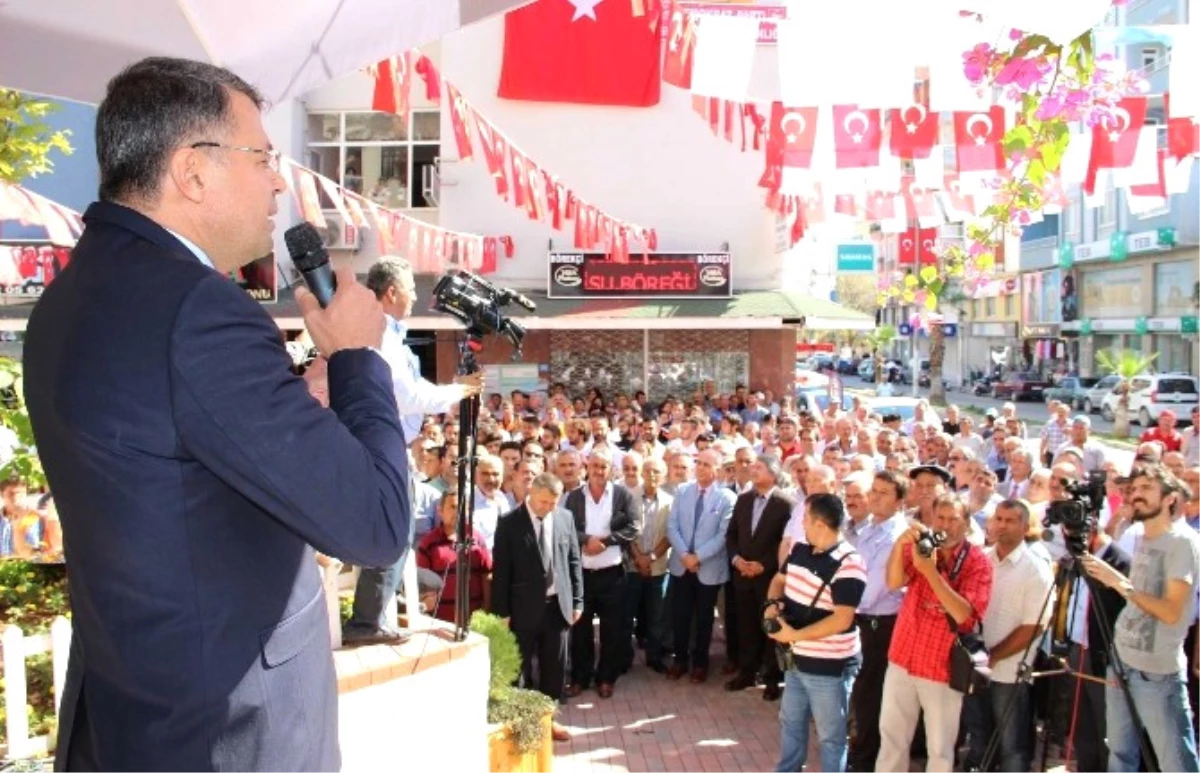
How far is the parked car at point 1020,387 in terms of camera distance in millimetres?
42500

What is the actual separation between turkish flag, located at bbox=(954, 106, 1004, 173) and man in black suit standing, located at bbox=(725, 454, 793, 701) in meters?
3.54

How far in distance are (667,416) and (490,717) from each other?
11135mm

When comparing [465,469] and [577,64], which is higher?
[577,64]

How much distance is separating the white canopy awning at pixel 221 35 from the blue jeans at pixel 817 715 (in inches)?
156

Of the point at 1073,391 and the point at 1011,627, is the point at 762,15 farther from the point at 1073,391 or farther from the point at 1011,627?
the point at 1073,391

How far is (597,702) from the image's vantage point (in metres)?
8.22

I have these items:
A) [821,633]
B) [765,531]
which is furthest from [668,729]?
[821,633]

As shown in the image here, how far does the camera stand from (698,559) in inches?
338

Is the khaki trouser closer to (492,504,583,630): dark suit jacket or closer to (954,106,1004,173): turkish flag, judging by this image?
(492,504,583,630): dark suit jacket

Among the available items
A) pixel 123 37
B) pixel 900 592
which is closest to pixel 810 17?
pixel 123 37

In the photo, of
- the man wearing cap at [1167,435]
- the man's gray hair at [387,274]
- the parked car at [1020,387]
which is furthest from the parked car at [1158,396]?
the man's gray hair at [387,274]

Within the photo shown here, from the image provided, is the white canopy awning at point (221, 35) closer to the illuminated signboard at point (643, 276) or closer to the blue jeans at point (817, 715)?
the blue jeans at point (817, 715)

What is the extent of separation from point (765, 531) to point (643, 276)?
42.2 feet

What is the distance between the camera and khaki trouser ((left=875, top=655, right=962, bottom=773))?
5637 millimetres
